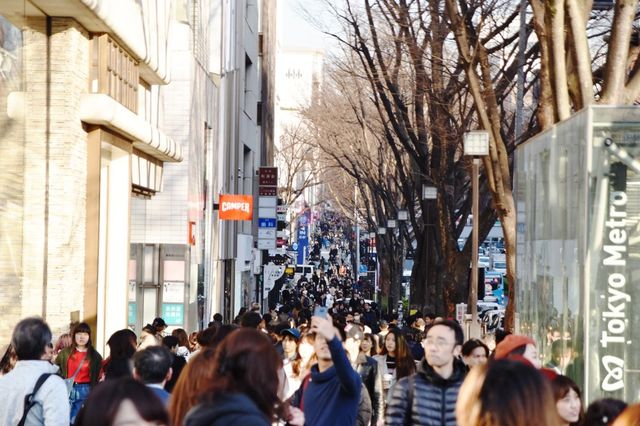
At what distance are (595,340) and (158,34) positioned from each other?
13.3 metres

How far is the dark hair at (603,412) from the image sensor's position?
20.7 ft

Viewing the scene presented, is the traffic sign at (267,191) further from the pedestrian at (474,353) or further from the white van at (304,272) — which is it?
the white van at (304,272)

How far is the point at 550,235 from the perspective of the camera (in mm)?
12586

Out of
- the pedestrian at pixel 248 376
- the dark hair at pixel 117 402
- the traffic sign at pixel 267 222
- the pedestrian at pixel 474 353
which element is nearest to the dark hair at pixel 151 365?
the pedestrian at pixel 248 376

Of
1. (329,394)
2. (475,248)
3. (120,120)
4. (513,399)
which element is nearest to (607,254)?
(329,394)

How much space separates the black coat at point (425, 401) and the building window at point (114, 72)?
11.7 m

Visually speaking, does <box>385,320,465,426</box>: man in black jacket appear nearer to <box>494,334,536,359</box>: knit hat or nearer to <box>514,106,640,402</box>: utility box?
<box>494,334,536,359</box>: knit hat

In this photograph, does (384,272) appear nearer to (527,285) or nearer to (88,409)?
(527,285)

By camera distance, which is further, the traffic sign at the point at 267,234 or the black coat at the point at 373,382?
the traffic sign at the point at 267,234

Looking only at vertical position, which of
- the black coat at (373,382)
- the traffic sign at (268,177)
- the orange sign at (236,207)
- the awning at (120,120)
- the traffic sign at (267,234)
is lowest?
the black coat at (373,382)

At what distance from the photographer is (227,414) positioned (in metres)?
4.39

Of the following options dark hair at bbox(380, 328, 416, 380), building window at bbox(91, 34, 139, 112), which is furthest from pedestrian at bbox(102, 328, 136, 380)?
building window at bbox(91, 34, 139, 112)

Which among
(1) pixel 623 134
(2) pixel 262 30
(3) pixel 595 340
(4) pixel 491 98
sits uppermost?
(2) pixel 262 30

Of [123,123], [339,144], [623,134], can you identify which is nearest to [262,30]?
[339,144]
